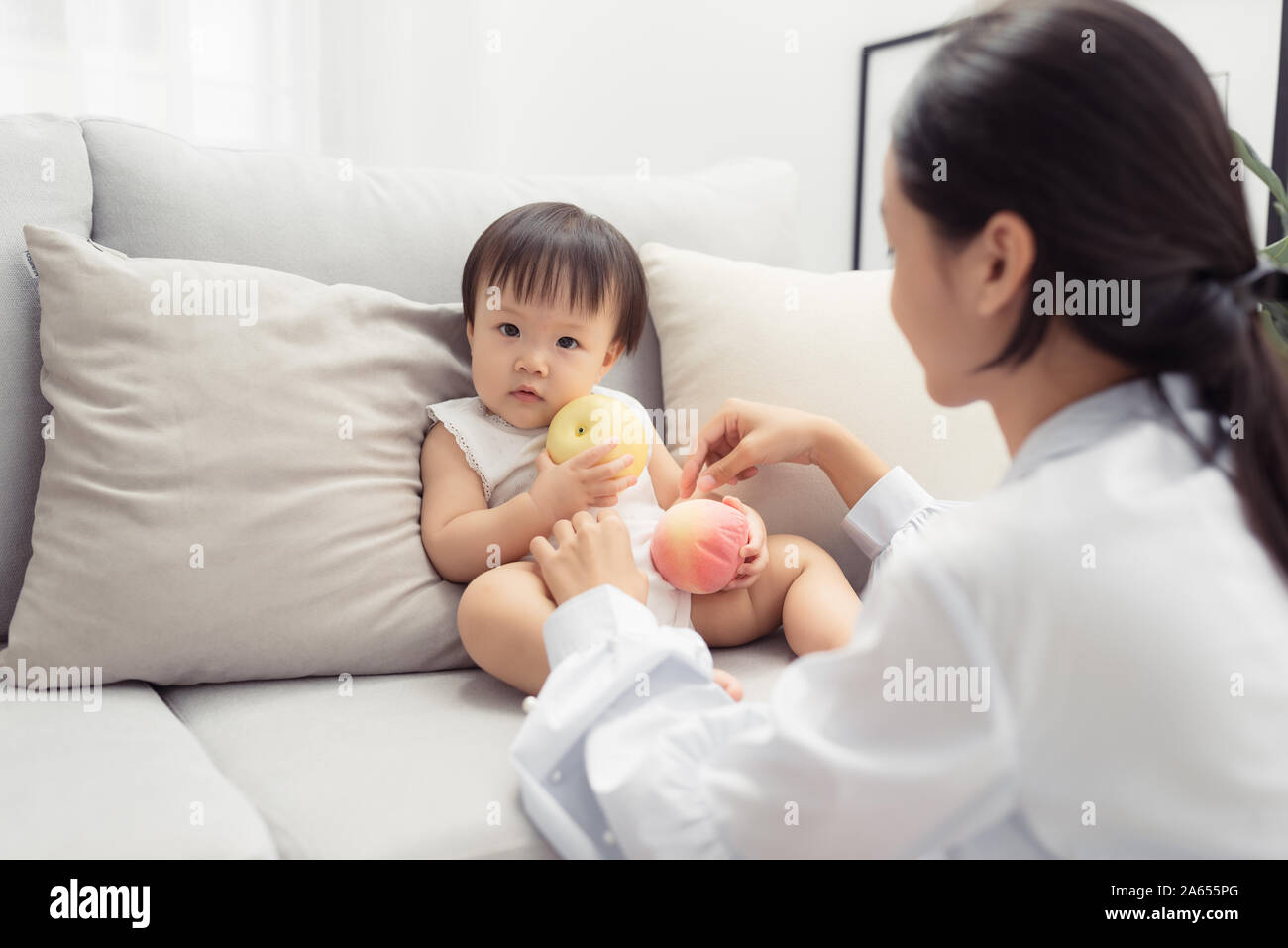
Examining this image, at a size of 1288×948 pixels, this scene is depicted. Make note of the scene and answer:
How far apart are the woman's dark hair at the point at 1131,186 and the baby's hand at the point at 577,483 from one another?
21.0 inches

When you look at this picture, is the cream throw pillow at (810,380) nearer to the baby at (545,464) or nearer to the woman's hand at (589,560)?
the baby at (545,464)

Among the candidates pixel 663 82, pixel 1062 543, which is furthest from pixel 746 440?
pixel 663 82

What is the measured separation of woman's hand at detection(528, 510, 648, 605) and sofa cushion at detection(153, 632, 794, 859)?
13 cm

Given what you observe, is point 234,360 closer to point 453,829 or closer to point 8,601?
point 8,601

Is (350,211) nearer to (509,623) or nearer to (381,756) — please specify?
(509,623)

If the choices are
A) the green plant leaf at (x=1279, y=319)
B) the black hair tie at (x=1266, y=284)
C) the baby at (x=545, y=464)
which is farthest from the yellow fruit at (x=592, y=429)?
the green plant leaf at (x=1279, y=319)

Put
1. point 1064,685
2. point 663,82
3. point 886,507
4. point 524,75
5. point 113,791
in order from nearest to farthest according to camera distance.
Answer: point 1064,685 < point 113,791 < point 886,507 < point 524,75 < point 663,82

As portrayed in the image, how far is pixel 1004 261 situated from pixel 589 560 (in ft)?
1.67

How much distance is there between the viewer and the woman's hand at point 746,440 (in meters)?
1.14

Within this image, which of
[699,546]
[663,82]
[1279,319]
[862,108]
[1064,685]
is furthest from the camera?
[862,108]

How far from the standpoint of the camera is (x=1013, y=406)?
67cm

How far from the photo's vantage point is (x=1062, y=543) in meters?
0.53
